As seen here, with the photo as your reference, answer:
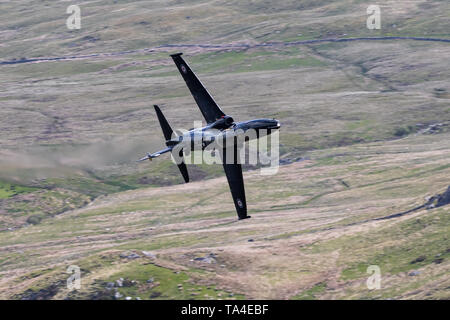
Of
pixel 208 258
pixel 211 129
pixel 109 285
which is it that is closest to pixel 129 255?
pixel 109 285

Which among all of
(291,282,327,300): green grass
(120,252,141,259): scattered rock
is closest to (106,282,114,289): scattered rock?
(120,252,141,259): scattered rock

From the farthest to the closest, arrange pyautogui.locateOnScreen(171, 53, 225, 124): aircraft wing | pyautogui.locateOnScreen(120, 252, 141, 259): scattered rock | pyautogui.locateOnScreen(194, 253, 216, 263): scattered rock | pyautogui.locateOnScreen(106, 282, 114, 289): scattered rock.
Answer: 1. pyautogui.locateOnScreen(120, 252, 141, 259): scattered rock
2. pyautogui.locateOnScreen(194, 253, 216, 263): scattered rock
3. pyautogui.locateOnScreen(106, 282, 114, 289): scattered rock
4. pyautogui.locateOnScreen(171, 53, 225, 124): aircraft wing

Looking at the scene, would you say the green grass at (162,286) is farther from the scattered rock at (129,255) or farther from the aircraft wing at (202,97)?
the aircraft wing at (202,97)

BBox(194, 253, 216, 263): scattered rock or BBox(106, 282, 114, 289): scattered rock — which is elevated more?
BBox(106, 282, 114, 289): scattered rock

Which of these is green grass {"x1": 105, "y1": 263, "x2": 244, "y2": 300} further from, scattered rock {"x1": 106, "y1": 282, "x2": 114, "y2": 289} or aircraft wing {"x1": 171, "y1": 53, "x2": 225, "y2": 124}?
Result: aircraft wing {"x1": 171, "y1": 53, "x2": 225, "y2": 124}

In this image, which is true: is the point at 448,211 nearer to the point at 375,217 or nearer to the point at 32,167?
the point at 375,217

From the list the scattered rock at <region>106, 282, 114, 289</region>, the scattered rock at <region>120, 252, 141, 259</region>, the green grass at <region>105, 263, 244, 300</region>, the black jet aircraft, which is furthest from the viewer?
the scattered rock at <region>120, 252, 141, 259</region>

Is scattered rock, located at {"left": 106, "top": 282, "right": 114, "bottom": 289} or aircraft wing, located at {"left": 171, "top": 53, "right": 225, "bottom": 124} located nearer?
aircraft wing, located at {"left": 171, "top": 53, "right": 225, "bottom": 124}

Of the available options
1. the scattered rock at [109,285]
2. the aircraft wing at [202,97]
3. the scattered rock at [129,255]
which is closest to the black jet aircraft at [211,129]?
the aircraft wing at [202,97]
